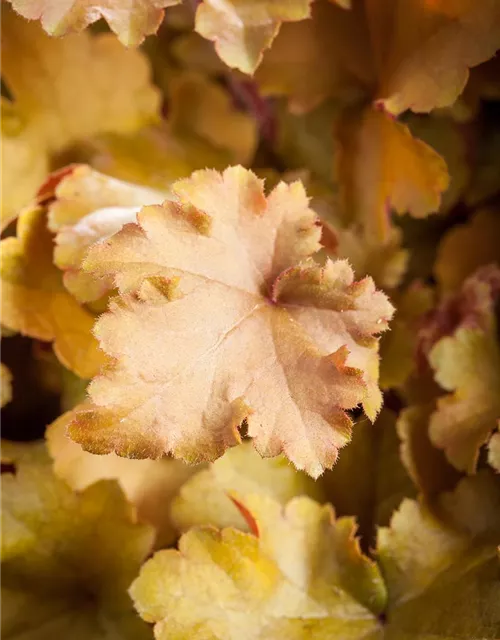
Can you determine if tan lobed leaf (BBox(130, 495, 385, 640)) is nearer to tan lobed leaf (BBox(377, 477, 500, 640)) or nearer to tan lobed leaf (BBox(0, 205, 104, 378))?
tan lobed leaf (BBox(377, 477, 500, 640))

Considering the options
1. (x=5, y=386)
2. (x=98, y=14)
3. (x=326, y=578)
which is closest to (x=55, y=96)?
(x=98, y=14)

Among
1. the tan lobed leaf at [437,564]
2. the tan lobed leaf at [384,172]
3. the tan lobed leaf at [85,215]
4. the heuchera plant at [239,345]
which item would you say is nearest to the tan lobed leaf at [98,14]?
the heuchera plant at [239,345]

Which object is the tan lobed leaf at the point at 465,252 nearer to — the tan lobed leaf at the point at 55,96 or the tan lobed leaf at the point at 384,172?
the tan lobed leaf at the point at 384,172

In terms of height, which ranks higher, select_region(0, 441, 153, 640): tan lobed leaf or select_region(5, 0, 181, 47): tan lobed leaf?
select_region(5, 0, 181, 47): tan lobed leaf

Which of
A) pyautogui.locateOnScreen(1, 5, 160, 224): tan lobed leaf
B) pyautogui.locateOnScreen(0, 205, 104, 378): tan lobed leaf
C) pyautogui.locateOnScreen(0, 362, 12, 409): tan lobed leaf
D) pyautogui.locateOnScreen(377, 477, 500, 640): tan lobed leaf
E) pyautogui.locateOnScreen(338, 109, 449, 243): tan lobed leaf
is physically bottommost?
pyautogui.locateOnScreen(377, 477, 500, 640): tan lobed leaf

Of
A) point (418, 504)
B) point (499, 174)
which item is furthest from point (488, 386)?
point (499, 174)

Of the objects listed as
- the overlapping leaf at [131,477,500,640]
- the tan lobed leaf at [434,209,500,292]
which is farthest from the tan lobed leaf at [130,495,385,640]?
the tan lobed leaf at [434,209,500,292]

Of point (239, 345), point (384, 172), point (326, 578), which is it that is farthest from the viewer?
point (384, 172)

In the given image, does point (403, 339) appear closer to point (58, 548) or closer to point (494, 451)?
point (494, 451)
